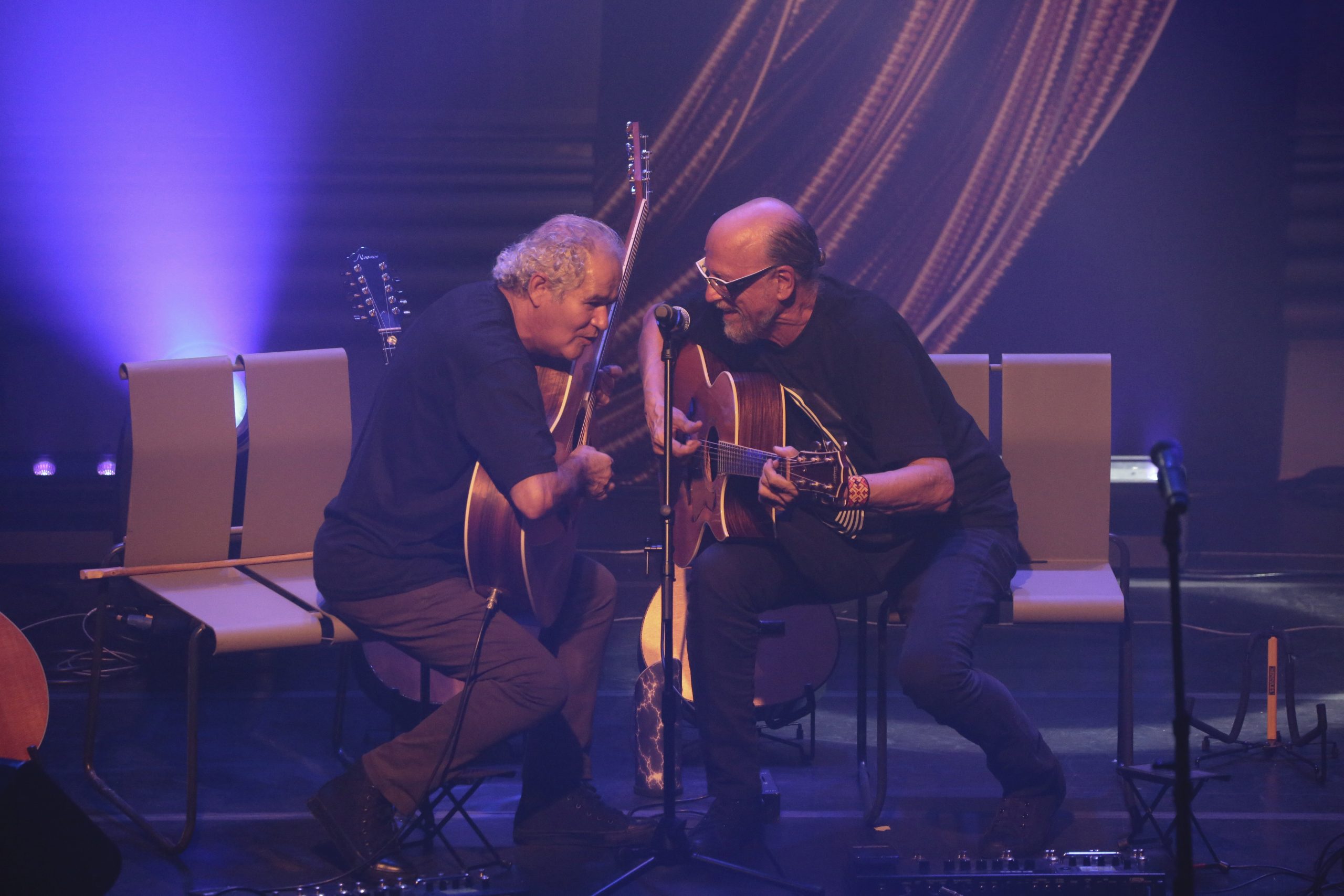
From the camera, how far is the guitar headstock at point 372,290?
4.03m

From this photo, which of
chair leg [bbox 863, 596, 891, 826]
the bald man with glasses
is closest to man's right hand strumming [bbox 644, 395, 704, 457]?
the bald man with glasses

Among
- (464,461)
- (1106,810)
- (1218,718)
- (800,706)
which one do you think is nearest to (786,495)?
(464,461)

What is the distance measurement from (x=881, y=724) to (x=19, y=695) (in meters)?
2.24

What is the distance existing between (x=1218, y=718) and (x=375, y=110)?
4.37 m

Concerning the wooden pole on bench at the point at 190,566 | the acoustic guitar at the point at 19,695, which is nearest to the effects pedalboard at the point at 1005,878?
the wooden pole on bench at the point at 190,566

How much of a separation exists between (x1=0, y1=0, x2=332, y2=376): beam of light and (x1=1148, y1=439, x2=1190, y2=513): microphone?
465cm

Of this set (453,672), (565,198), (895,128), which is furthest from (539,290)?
(895,128)

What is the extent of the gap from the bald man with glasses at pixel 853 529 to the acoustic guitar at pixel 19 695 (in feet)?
5.54

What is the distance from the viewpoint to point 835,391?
3.31 metres

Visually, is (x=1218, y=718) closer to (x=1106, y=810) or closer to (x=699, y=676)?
(x=1106, y=810)

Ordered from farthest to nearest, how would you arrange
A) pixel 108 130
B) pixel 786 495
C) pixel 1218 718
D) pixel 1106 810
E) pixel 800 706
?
1. pixel 108 130
2. pixel 1218 718
3. pixel 800 706
4. pixel 1106 810
5. pixel 786 495

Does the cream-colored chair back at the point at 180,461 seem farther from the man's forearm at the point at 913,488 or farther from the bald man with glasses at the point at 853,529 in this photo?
the man's forearm at the point at 913,488

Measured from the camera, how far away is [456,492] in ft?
9.89

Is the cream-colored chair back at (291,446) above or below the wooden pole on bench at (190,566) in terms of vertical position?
above
